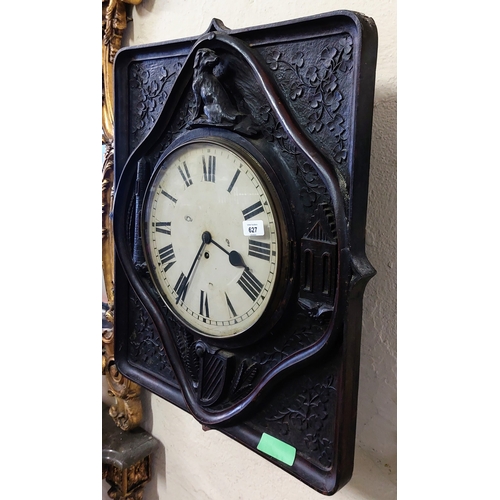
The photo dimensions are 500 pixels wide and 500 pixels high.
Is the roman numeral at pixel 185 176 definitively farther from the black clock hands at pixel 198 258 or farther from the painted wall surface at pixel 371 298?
the painted wall surface at pixel 371 298

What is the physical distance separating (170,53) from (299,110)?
0.27 m

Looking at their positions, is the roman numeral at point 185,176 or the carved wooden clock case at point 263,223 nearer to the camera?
the carved wooden clock case at point 263,223

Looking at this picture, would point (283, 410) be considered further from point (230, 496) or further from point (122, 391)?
point (122, 391)

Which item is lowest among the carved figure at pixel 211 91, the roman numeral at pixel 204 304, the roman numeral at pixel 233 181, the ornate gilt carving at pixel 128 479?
the ornate gilt carving at pixel 128 479

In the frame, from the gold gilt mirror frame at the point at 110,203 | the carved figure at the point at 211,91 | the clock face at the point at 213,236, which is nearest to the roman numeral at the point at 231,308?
the clock face at the point at 213,236

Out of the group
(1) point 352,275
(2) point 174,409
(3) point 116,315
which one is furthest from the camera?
(2) point 174,409

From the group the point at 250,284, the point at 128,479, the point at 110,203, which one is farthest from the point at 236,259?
the point at 128,479

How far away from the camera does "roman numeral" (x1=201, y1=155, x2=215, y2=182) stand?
0.60 metres

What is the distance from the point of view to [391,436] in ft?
1.96

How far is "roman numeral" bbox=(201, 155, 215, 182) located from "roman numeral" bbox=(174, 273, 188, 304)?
0.16 m

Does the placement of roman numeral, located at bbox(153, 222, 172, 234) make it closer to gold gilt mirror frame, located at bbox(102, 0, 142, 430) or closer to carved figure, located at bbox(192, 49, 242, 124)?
carved figure, located at bbox(192, 49, 242, 124)

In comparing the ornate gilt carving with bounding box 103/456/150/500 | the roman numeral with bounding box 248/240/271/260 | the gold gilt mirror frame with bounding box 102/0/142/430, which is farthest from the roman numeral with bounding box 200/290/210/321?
the ornate gilt carving with bounding box 103/456/150/500

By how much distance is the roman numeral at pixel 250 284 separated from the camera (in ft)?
1.88

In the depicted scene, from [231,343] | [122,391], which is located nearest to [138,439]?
[122,391]
